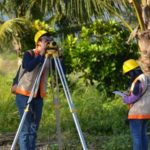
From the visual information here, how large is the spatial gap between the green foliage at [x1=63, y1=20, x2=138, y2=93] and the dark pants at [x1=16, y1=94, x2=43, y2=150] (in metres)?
5.94

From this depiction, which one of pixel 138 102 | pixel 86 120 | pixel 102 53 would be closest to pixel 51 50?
pixel 138 102

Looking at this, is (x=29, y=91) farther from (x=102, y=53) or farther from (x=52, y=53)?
(x=102, y=53)

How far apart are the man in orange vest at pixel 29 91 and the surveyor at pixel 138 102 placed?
3.34 ft

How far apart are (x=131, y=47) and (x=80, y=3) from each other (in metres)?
2.71

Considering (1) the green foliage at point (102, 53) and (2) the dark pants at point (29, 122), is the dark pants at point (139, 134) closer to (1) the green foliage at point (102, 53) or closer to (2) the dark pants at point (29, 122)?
(2) the dark pants at point (29, 122)

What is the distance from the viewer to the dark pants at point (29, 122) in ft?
21.5

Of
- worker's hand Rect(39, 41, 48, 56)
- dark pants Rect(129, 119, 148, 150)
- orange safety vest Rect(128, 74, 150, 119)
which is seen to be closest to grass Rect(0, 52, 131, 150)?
dark pants Rect(129, 119, 148, 150)

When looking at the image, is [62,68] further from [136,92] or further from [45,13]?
[45,13]

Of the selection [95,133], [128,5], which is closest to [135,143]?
[95,133]

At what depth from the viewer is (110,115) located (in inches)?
408

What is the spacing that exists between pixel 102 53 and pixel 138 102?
583cm

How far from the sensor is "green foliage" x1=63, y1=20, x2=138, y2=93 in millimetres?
12562

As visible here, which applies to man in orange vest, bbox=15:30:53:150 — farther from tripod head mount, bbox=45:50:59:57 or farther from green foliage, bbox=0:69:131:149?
green foliage, bbox=0:69:131:149

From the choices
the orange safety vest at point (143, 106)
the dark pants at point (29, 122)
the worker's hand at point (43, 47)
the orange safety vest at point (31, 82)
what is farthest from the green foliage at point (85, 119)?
the worker's hand at point (43, 47)
